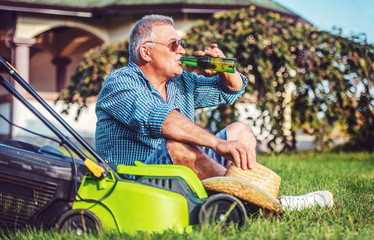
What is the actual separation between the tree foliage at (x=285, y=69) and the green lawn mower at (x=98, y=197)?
4.38 metres

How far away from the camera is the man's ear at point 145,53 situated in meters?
3.07

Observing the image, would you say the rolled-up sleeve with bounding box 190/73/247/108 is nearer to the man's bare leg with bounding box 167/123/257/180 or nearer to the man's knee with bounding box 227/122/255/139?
the man's knee with bounding box 227/122/255/139

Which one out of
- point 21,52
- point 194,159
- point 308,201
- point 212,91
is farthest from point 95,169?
point 21,52

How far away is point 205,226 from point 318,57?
5229mm

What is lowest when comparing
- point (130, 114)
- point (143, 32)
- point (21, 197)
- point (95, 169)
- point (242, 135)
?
point (21, 197)

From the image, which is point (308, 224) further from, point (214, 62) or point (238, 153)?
point (214, 62)

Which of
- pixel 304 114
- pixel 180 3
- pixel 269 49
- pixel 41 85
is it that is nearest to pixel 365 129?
pixel 304 114

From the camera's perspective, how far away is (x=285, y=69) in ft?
21.7

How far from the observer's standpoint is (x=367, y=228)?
2295 mm

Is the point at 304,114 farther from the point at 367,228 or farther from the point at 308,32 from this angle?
the point at 367,228

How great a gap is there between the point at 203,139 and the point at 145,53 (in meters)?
0.98

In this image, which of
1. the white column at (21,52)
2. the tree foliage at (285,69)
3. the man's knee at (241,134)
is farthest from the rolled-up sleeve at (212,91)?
the white column at (21,52)

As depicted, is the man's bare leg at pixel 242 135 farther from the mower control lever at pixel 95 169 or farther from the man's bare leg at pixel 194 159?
the mower control lever at pixel 95 169

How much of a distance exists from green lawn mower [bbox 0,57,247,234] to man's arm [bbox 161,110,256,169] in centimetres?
19
